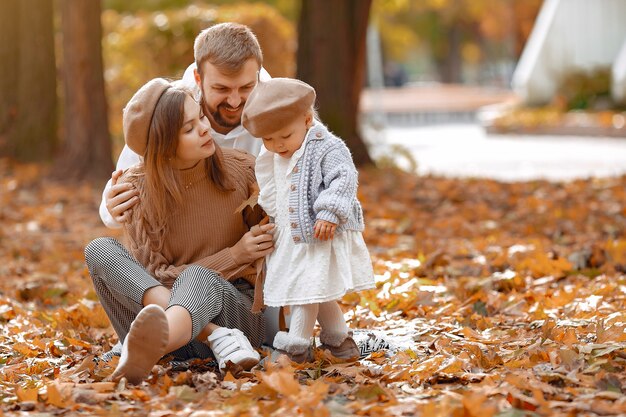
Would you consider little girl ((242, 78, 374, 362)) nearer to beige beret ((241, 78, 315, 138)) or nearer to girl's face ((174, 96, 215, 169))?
beige beret ((241, 78, 315, 138))

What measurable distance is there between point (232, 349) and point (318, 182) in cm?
65

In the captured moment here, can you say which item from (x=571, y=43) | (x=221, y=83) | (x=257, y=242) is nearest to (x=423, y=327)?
(x=257, y=242)

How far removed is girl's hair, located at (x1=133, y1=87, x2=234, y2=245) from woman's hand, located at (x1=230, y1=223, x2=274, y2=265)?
0.86 feet

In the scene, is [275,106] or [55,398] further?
[275,106]

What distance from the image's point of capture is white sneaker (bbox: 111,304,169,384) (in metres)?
3.54

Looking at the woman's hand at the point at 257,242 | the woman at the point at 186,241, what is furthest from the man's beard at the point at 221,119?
the woman's hand at the point at 257,242

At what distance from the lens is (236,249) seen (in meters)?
4.14

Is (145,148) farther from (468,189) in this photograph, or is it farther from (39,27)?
(39,27)

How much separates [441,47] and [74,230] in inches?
2255

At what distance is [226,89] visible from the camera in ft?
13.8

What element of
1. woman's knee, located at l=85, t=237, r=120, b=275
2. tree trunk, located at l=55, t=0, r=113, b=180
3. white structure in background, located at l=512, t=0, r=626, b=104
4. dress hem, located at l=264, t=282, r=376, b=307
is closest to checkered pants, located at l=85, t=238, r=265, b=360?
woman's knee, located at l=85, t=237, r=120, b=275

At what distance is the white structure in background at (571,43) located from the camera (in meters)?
26.7

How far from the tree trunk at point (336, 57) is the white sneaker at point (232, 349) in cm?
834

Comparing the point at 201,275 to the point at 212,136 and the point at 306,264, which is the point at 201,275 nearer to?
the point at 306,264
